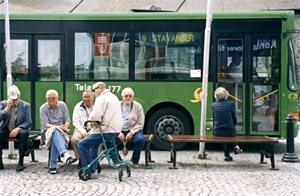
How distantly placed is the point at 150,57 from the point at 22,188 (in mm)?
5118

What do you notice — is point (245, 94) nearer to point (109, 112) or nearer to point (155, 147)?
point (155, 147)

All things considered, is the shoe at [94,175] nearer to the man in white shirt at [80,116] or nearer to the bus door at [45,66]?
the man in white shirt at [80,116]

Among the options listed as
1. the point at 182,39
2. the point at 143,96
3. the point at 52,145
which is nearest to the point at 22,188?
the point at 52,145

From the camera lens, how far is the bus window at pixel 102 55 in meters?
12.5

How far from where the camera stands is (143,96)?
40.8ft

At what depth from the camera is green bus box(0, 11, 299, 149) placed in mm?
12156

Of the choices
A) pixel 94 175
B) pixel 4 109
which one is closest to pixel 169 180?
pixel 94 175

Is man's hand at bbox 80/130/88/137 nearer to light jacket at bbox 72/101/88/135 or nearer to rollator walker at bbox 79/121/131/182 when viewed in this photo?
light jacket at bbox 72/101/88/135

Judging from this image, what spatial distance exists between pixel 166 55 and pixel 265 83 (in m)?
2.21

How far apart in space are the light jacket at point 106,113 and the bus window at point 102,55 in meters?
3.56

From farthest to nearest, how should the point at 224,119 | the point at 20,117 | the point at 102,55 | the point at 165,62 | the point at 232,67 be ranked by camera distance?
the point at 102,55, the point at 165,62, the point at 232,67, the point at 224,119, the point at 20,117

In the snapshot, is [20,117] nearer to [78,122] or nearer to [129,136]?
[78,122]

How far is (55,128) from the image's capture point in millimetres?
9555

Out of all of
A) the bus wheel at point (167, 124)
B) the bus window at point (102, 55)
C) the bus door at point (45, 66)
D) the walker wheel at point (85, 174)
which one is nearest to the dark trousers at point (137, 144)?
the walker wheel at point (85, 174)
